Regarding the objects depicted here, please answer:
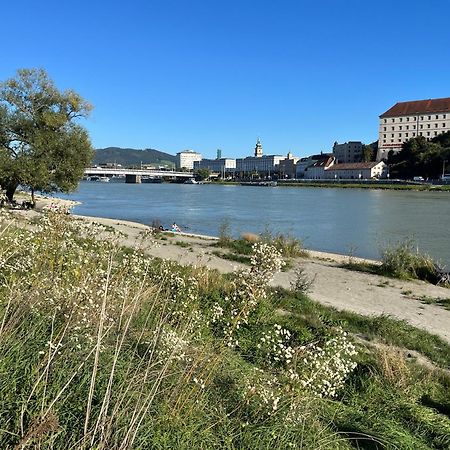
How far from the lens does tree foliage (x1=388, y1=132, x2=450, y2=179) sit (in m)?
129

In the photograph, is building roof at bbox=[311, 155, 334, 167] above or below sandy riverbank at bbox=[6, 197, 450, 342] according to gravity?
above

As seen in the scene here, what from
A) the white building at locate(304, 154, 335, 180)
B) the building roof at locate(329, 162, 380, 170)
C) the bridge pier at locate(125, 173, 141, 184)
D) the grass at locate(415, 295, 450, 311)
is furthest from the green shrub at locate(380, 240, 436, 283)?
the white building at locate(304, 154, 335, 180)

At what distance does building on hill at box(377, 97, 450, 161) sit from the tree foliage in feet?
42.2

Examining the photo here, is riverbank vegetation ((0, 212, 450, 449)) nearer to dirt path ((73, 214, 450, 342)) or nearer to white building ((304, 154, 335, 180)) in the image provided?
dirt path ((73, 214, 450, 342))

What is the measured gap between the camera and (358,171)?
157000mm

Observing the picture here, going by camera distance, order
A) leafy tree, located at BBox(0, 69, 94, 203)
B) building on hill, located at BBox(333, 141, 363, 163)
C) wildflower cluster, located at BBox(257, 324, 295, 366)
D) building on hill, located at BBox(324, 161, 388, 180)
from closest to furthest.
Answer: wildflower cluster, located at BBox(257, 324, 295, 366) < leafy tree, located at BBox(0, 69, 94, 203) < building on hill, located at BBox(324, 161, 388, 180) < building on hill, located at BBox(333, 141, 363, 163)

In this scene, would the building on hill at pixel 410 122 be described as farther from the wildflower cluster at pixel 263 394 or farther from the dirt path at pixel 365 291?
the wildflower cluster at pixel 263 394

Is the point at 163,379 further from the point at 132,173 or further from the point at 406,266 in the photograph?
the point at 132,173

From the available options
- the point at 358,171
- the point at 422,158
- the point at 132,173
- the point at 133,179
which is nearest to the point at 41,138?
the point at 422,158

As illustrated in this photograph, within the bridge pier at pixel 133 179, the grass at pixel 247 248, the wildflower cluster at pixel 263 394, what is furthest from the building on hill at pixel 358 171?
the wildflower cluster at pixel 263 394

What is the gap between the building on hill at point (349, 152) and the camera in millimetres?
187275

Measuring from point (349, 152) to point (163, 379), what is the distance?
645ft

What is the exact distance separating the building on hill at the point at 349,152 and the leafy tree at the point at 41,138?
165 metres

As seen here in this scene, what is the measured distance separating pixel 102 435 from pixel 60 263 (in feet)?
9.34
